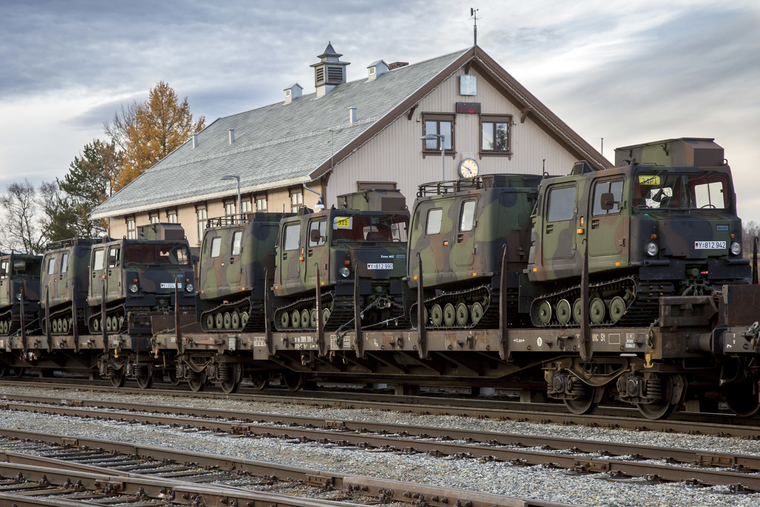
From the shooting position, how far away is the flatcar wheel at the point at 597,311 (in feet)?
45.1

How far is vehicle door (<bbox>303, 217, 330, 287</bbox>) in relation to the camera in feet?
61.6

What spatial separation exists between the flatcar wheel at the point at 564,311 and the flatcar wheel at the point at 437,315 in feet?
9.01

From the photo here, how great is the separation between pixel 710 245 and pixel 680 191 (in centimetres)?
86

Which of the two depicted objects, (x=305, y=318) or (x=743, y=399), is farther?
(x=305, y=318)

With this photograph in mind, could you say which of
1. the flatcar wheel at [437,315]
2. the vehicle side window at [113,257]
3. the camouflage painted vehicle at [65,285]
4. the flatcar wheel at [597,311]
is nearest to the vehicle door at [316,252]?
the flatcar wheel at [437,315]

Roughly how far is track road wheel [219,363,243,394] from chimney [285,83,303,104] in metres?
26.2

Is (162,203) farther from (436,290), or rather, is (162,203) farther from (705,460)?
(705,460)

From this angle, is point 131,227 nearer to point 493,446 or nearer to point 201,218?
point 201,218

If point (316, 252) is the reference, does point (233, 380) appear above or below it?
below

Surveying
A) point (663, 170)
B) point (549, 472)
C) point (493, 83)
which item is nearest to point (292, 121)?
point (493, 83)

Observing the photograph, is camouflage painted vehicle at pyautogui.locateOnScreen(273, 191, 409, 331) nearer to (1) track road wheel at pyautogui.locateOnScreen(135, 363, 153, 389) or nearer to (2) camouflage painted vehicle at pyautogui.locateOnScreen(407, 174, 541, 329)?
(2) camouflage painted vehicle at pyautogui.locateOnScreen(407, 174, 541, 329)

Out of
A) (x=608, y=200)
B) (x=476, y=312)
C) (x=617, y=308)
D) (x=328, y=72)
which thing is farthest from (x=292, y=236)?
(x=328, y=72)

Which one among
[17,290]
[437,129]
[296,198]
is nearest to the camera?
[17,290]

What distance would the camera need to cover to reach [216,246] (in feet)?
72.6
